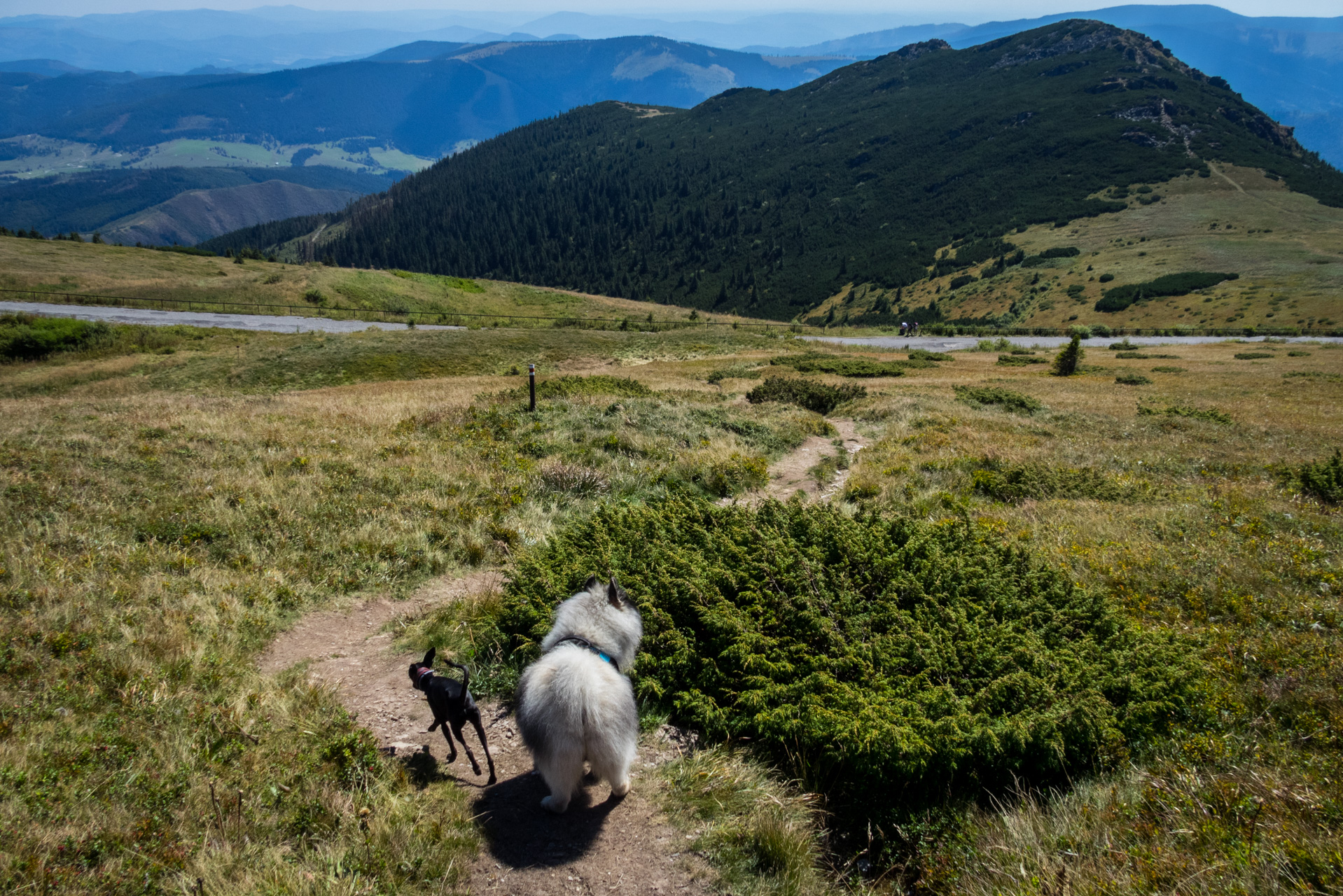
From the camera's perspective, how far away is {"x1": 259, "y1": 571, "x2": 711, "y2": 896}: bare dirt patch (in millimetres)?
3564

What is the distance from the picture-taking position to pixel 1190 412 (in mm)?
18250

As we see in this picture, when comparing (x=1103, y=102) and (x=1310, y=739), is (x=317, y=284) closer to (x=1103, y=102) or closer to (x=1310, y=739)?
(x=1310, y=739)

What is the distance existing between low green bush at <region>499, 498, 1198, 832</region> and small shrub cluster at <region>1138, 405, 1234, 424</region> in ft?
51.5

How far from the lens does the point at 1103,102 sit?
178375mm

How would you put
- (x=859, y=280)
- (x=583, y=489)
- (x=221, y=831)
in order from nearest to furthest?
(x=221, y=831) → (x=583, y=489) → (x=859, y=280)

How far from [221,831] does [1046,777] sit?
5.10m

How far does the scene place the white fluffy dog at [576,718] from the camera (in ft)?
12.4

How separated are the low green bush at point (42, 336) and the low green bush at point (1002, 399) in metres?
47.3

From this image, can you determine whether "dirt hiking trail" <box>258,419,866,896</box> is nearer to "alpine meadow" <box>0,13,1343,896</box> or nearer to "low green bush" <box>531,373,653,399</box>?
"alpine meadow" <box>0,13,1343,896</box>

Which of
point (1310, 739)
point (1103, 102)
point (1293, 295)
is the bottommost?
point (1310, 739)

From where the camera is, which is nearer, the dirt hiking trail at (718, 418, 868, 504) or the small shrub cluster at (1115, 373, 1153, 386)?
the dirt hiking trail at (718, 418, 868, 504)

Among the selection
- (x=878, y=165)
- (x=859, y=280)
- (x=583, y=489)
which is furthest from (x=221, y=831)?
(x=878, y=165)

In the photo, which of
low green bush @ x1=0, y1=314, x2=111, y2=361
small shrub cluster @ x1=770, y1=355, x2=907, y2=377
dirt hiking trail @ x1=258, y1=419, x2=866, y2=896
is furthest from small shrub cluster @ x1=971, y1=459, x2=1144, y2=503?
low green bush @ x1=0, y1=314, x2=111, y2=361

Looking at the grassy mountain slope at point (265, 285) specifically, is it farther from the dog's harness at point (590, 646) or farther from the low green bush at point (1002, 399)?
the dog's harness at point (590, 646)
